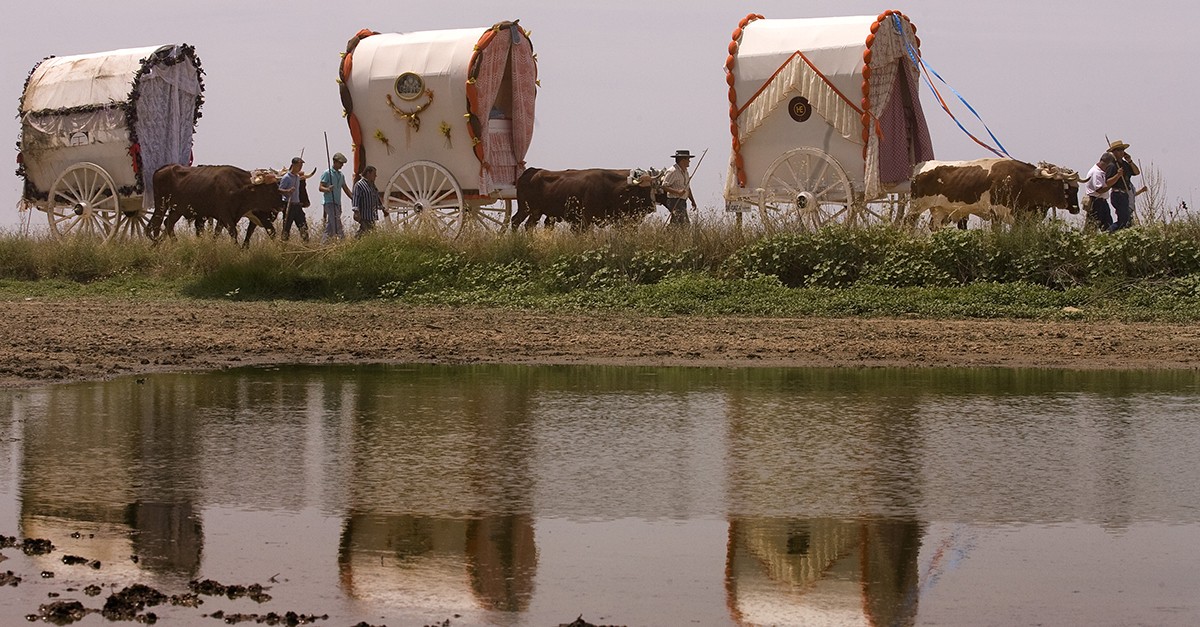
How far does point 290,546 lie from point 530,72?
1833 cm

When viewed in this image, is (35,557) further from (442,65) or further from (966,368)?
(442,65)

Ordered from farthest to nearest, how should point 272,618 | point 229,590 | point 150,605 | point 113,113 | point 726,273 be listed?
point 113,113, point 726,273, point 229,590, point 150,605, point 272,618

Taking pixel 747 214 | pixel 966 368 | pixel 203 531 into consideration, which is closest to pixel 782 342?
pixel 966 368

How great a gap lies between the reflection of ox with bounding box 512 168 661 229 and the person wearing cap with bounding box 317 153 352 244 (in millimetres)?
2521

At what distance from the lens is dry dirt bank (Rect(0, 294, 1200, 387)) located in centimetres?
1325

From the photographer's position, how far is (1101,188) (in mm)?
20828

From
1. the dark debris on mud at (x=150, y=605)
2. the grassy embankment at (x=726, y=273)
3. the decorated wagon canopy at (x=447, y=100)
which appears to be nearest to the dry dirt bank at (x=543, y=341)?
the grassy embankment at (x=726, y=273)

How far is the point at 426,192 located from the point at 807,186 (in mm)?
5808

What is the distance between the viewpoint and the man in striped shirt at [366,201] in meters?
22.6

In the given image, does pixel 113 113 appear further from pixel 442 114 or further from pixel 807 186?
pixel 807 186

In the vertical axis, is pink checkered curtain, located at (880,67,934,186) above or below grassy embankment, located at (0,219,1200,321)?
above

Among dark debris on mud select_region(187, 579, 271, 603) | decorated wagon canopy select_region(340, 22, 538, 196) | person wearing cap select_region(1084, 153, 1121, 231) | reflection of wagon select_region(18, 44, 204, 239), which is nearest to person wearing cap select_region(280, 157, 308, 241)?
decorated wagon canopy select_region(340, 22, 538, 196)

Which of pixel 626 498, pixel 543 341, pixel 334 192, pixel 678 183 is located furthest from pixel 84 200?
pixel 626 498

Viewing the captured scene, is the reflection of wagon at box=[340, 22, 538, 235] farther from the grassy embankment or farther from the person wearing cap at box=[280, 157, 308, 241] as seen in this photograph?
the grassy embankment
